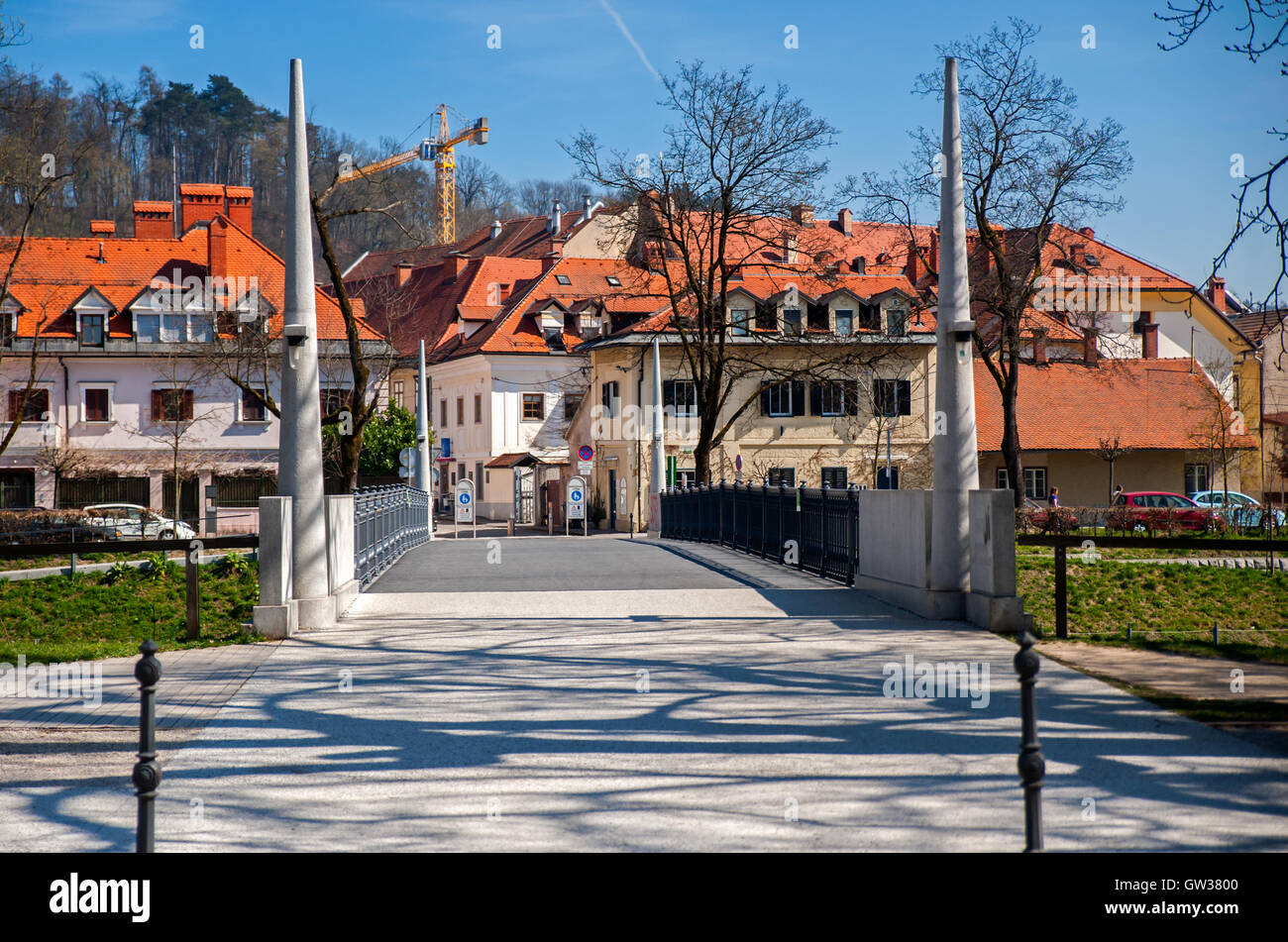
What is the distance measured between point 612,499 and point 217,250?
2059cm

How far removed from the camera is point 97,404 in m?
56.5

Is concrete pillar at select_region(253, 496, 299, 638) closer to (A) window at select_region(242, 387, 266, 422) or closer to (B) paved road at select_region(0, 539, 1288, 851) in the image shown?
(B) paved road at select_region(0, 539, 1288, 851)

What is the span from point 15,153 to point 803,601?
25.2 m

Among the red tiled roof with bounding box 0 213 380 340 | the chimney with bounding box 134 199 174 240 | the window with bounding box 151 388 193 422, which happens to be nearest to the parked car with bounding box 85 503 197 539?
the window with bounding box 151 388 193 422

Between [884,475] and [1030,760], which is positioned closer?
[1030,760]

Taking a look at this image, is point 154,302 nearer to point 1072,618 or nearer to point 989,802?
point 1072,618

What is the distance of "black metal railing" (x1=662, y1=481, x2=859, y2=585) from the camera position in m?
18.6

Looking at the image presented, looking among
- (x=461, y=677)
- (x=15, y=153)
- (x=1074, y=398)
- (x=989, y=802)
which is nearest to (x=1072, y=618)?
(x=461, y=677)

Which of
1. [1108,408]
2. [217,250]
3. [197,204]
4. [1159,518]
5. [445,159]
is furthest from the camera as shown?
[445,159]

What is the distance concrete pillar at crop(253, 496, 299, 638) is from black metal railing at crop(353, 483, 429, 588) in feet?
12.4

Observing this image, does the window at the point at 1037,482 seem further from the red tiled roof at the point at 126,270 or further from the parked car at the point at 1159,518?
the red tiled roof at the point at 126,270

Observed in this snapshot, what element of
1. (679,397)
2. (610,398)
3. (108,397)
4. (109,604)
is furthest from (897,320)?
(108,397)

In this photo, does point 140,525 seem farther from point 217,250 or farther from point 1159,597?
point 1159,597

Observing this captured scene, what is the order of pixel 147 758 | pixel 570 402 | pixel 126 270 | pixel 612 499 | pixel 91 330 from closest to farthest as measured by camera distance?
Answer: 1. pixel 147 758
2. pixel 91 330
3. pixel 126 270
4. pixel 612 499
5. pixel 570 402
